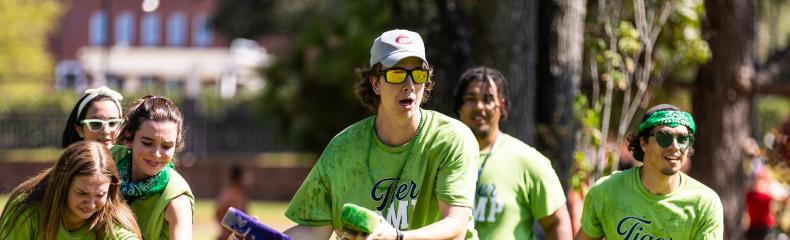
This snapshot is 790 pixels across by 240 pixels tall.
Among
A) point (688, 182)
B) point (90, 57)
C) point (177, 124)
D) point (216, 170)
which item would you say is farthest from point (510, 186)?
point (90, 57)

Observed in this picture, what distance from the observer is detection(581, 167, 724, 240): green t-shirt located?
19.3 ft

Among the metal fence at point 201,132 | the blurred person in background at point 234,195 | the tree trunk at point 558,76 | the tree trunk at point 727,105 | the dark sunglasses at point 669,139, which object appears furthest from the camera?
the metal fence at point 201,132

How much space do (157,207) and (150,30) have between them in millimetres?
58815

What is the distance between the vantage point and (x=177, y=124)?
5.45 metres

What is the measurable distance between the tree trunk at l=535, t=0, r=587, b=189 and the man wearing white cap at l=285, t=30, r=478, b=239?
14.5 feet

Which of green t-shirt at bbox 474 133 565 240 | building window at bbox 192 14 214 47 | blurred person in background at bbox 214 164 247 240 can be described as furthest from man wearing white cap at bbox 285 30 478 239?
building window at bbox 192 14 214 47

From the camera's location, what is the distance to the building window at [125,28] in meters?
60.8

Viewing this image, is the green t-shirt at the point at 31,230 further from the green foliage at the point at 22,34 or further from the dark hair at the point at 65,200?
the green foliage at the point at 22,34

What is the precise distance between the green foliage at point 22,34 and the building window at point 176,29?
2135cm

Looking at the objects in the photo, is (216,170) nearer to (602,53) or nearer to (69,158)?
(602,53)

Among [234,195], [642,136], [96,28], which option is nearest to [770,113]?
[234,195]

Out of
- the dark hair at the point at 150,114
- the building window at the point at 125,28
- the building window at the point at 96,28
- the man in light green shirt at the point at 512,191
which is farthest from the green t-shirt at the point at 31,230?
the building window at the point at 125,28

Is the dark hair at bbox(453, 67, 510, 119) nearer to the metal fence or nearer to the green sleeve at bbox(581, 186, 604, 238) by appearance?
the green sleeve at bbox(581, 186, 604, 238)

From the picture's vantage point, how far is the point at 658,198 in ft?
19.6
